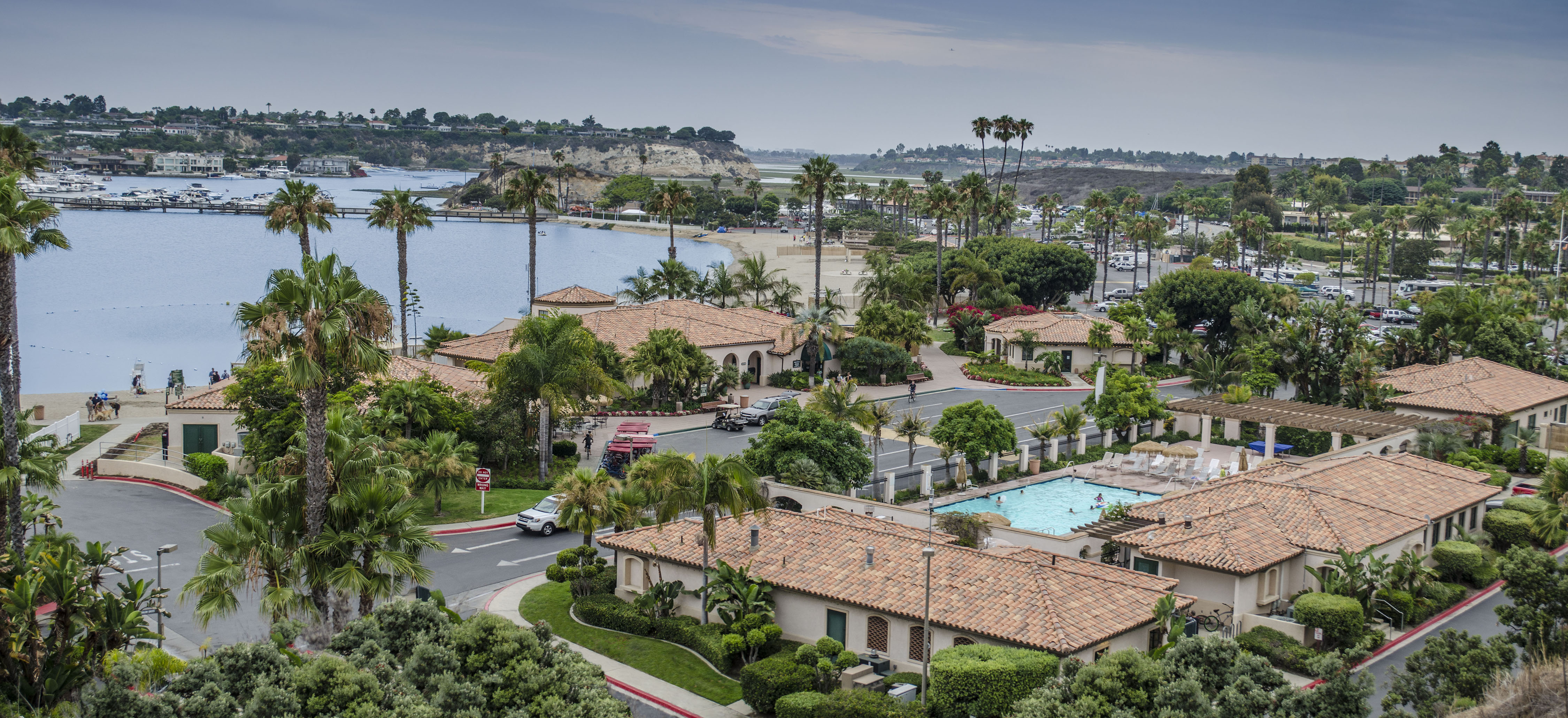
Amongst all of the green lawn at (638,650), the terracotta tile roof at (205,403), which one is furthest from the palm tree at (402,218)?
the green lawn at (638,650)

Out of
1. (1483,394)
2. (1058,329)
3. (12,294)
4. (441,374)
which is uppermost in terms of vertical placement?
(12,294)

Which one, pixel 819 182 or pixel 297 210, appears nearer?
pixel 297 210

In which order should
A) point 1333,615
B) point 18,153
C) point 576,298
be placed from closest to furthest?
point 1333,615 < point 18,153 < point 576,298

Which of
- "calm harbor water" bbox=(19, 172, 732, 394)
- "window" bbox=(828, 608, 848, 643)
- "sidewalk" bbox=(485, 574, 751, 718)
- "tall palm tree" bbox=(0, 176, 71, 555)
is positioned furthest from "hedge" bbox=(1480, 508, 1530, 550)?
"calm harbor water" bbox=(19, 172, 732, 394)

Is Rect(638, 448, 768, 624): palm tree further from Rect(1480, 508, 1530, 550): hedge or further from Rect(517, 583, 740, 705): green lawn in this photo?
Rect(1480, 508, 1530, 550): hedge

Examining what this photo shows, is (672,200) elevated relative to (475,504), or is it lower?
elevated

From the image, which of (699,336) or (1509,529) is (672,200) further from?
(1509,529)

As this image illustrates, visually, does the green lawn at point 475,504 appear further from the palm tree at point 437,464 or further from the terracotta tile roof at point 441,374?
the terracotta tile roof at point 441,374

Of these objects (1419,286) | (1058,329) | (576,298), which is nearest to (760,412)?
(576,298)

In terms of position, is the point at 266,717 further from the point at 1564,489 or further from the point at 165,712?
the point at 1564,489
